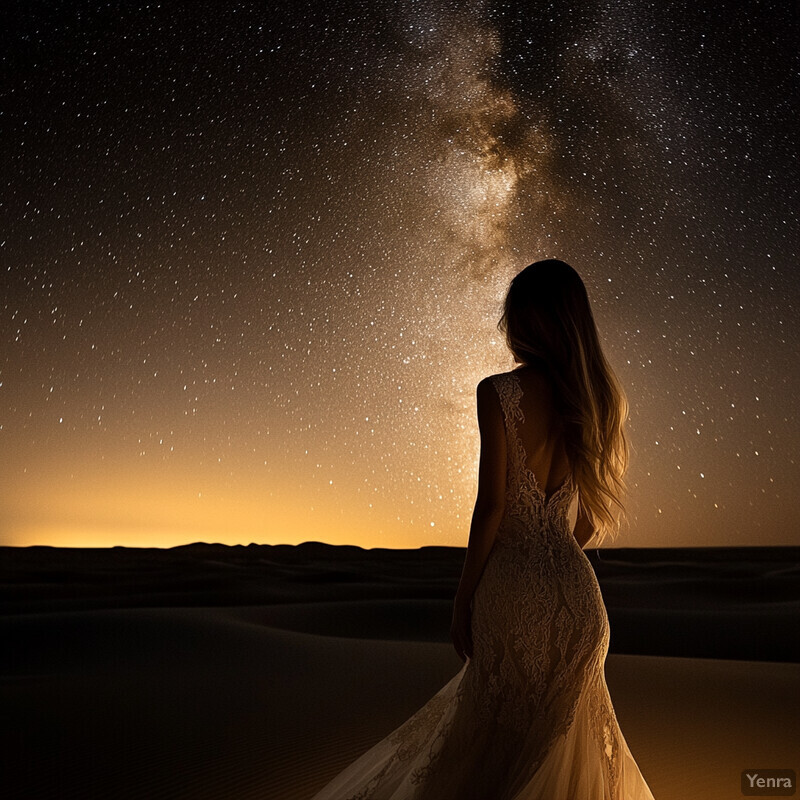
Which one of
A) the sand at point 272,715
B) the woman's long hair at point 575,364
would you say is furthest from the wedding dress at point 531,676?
the sand at point 272,715

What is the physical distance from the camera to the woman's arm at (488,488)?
2.92 metres

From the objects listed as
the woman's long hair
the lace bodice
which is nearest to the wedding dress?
the lace bodice

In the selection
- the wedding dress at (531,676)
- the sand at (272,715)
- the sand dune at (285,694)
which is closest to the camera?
the wedding dress at (531,676)

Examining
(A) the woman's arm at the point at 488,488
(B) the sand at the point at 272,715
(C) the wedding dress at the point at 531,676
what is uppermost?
(A) the woman's arm at the point at 488,488

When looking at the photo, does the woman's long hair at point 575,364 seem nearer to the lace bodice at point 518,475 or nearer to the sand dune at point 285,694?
the lace bodice at point 518,475

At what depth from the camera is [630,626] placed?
17.2m

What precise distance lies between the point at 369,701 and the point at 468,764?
527 cm

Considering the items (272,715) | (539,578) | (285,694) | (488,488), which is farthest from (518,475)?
(285,694)

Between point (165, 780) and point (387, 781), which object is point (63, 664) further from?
point (387, 781)

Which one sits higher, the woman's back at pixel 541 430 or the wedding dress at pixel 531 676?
the woman's back at pixel 541 430

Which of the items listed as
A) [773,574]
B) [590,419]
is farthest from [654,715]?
[773,574]

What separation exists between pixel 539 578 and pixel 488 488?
0.38 m

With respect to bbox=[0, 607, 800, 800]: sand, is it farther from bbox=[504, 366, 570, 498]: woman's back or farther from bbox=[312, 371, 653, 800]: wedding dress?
bbox=[504, 366, 570, 498]: woman's back

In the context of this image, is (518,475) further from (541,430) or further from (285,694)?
(285,694)
